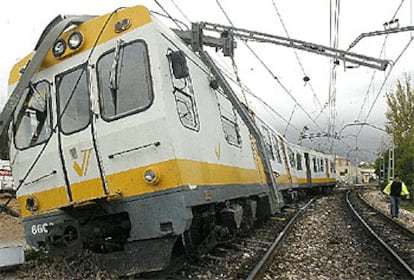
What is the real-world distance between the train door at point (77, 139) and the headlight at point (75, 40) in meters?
0.32

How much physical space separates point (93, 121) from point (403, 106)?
27873mm

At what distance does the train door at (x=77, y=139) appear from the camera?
18.5 feet

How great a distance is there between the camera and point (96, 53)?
19.0 ft

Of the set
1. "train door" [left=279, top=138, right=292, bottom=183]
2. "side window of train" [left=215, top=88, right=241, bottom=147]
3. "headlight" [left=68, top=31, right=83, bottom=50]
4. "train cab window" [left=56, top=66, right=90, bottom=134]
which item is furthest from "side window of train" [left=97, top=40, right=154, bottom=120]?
"train door" [left=279, top=138, right=292, bottom=183]

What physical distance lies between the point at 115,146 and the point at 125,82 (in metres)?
0.79

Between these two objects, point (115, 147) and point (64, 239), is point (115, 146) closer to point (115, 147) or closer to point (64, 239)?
point (115, 147)

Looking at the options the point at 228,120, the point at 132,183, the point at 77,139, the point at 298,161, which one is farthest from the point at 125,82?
the point at 298,161

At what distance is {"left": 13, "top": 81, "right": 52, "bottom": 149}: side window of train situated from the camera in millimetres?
6090

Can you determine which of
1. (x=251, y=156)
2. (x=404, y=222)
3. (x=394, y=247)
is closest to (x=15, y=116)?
(x=251, y=156)

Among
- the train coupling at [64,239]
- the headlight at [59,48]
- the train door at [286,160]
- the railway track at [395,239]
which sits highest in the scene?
the headlight at [59,48]

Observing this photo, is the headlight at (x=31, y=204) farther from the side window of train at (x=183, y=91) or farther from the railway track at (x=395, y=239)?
the railway track at (x=395, y=239)

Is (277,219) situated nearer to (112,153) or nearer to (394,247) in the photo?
(394,247)

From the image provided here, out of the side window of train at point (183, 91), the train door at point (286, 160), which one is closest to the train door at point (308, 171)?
the train door at point (286, 160)

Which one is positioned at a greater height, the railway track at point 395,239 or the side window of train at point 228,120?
the side window of train at point 228,120
